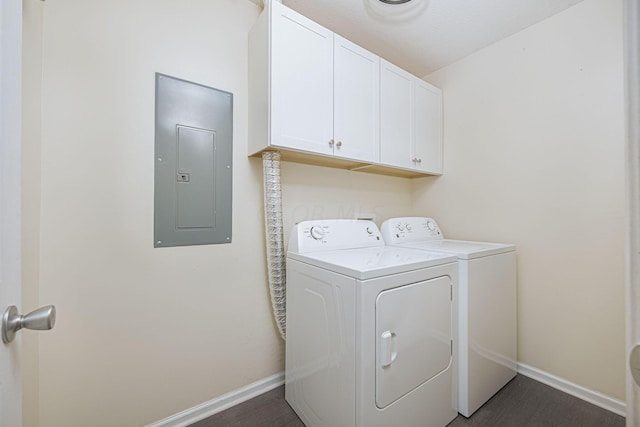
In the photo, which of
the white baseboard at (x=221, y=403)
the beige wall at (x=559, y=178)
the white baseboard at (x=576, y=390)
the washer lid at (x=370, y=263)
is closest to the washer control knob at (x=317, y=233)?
the washer lid at (x=370, y=263)

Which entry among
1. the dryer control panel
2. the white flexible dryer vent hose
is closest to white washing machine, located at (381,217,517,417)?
the dryer control panel

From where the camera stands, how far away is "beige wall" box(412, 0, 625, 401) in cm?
153

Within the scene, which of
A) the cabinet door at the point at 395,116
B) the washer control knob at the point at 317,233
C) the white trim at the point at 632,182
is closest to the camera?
the white trim at the point at 632,182

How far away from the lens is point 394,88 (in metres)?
1.95

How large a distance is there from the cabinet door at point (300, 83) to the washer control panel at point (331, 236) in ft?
1.56

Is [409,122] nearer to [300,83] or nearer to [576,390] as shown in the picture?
[300,83]

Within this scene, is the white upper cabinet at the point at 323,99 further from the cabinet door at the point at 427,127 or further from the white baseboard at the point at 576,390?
the white baseboard at the point at 576,390

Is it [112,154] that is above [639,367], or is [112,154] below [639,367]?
above

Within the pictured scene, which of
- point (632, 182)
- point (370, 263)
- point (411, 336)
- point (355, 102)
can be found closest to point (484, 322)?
point (411, 336)

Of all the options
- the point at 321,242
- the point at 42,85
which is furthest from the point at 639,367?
the point at 42,85

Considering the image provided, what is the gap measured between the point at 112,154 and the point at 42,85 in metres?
0.36

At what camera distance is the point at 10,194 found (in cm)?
56

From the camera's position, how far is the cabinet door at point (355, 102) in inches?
64.5

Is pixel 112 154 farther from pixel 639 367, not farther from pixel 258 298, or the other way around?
pixel 639 367
